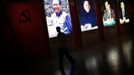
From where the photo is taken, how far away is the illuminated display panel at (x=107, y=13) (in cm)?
2539

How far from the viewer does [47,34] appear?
17.6m

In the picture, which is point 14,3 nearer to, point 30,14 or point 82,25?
point 30,14

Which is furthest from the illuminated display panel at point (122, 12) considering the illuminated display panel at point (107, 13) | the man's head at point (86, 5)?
the man's head at point (86, 5)

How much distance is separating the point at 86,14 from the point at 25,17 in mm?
7114

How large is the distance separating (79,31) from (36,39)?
4821 mm

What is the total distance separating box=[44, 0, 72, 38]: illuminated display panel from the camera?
18141 mm

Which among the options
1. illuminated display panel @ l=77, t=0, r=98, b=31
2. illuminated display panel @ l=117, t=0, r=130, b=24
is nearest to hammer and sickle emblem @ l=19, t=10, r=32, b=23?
illuminated display panel @ l=77, t=0, r=98, b=31

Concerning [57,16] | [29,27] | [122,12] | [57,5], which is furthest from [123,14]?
[29,27]

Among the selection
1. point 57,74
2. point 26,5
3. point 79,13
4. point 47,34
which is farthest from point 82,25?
point 57,74

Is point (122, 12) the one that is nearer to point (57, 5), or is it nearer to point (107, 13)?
point (107, 13)

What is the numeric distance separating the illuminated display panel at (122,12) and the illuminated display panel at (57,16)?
10.6 meters

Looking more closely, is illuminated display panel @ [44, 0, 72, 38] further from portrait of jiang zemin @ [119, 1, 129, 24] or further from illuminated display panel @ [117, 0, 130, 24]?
portrait of jiang zemin @ [119, 1, 129, 24]

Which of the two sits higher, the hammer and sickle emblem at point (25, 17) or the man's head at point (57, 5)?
the man's head at point (57, 5)

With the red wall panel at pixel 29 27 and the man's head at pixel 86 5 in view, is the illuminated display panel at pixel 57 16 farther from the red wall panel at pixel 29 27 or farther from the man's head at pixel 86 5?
the man's head at pixel 86 5
